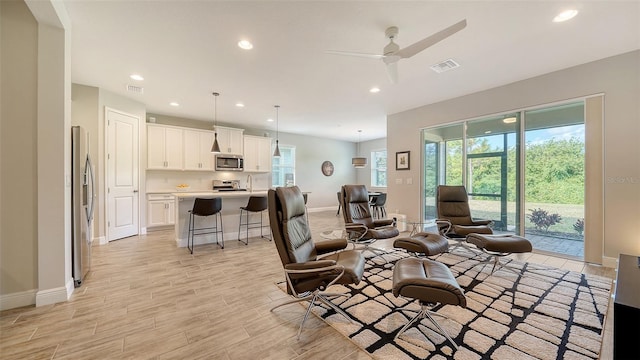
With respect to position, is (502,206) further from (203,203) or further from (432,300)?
(203,203)

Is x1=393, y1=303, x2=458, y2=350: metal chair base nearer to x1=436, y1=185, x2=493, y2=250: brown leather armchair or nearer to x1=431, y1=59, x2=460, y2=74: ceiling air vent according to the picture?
→ x1=436, y1=185, x2=493, y2=250: brown leather armchair

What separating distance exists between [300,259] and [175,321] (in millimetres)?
1156

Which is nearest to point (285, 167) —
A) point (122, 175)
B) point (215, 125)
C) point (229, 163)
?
point (229, 163)

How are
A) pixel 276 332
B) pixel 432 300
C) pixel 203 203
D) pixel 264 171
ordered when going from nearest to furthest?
pixel 432 300, pixel 276 332, pixel 203 203, pixel 264 171

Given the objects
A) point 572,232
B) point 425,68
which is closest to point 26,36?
point 425,68

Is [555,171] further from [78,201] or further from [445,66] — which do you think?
[78,201]

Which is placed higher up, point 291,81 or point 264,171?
point 291,81

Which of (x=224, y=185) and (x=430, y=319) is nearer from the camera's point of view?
(x=430, y=319)

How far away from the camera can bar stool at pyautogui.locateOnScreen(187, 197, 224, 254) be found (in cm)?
382

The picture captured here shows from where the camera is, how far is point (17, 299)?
7.16 ft

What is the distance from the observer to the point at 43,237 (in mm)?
2234

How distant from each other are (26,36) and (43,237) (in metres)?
1.86

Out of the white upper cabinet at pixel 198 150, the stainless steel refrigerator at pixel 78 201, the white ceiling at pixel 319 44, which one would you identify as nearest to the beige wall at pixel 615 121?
the white ceiling at pixel 319 44

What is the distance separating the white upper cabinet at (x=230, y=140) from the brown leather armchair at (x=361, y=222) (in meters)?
4.12
